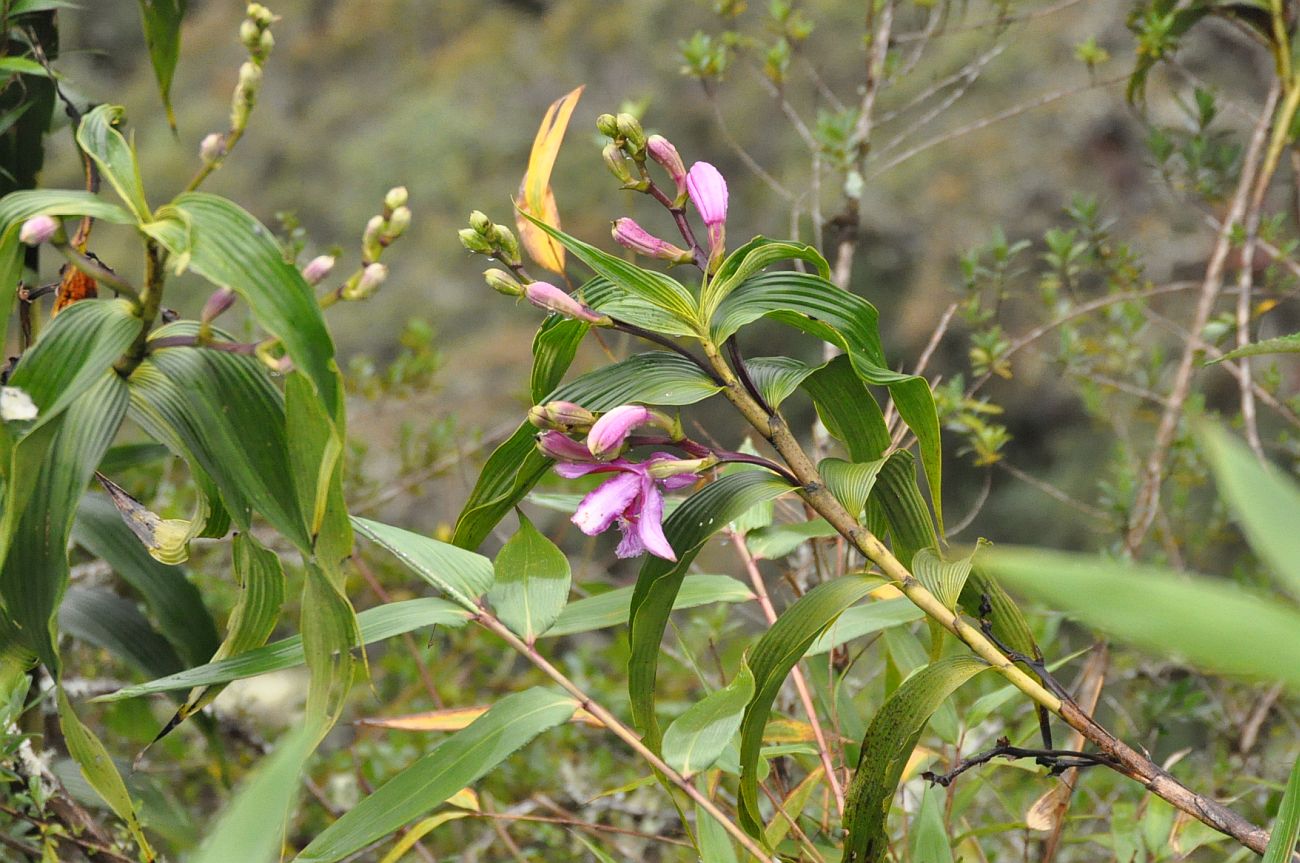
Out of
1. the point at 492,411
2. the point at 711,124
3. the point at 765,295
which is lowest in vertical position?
the point at 492,411

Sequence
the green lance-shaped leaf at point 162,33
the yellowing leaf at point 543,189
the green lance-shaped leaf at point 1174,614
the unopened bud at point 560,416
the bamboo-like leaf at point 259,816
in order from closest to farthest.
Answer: the green lance-shaped leaf at point 1174,614
the bamboo-like leaf at point 259,816
the unopened bud at point 560,416
the yellowing leaf at point 543,189
the green lance-shaped leaf at point 162,33

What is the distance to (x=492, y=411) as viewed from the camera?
1951 mm

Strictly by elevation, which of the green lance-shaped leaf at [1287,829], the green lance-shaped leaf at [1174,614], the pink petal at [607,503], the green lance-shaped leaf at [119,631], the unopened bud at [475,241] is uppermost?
the green lance-shaped leaf at [1174,614]

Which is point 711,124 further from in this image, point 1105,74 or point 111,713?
point 111,713

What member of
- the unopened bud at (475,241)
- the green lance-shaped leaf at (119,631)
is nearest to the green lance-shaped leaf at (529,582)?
the unopened bud at (475,241)

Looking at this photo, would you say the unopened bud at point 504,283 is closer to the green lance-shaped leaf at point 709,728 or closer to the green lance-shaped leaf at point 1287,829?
the green lance-shaped leaf at point 709,728

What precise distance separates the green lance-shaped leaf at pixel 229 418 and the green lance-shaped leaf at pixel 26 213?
→ 0.04 metres

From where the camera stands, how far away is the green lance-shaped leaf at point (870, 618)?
0.52 m

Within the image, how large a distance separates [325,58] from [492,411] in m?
1.10

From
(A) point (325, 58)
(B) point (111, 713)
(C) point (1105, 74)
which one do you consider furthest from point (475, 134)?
(B) point (111, 713)

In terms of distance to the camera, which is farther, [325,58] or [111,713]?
[325,58]

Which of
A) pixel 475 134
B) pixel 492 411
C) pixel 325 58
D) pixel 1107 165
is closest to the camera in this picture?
pixel 1107 165

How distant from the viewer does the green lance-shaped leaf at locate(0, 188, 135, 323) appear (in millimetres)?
308

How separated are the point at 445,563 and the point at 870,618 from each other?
22 cm
